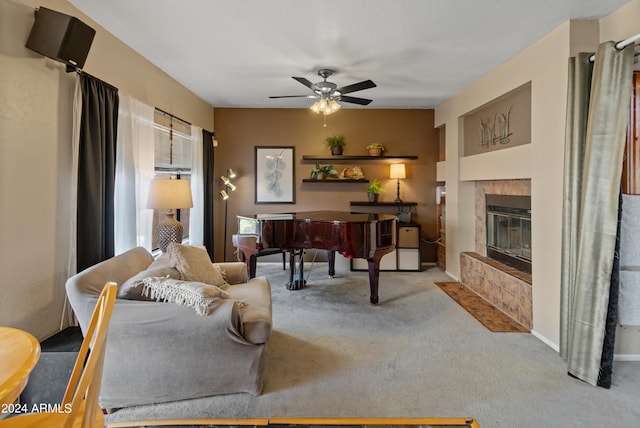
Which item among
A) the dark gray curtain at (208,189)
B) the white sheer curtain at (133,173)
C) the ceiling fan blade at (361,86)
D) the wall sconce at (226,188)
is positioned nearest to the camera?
the white sheer curtain at (133,173)

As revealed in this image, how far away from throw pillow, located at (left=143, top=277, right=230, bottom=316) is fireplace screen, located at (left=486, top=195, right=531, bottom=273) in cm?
311

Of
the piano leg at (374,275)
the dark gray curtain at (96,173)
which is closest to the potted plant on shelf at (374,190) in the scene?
the piano leg at (374,275)

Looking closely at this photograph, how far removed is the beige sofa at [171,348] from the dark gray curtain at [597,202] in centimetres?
209

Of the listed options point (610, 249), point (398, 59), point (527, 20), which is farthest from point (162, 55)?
point (610, 249)

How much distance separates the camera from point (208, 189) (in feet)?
17.2

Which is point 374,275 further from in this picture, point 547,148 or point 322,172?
point 322,172

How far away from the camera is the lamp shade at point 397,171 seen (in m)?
5.61

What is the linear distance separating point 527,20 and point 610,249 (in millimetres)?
1802

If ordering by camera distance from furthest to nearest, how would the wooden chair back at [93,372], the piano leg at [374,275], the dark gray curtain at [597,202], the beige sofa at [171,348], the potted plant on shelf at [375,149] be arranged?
the potted plant on shelf at [375,149], the piano leg at [374,275], the dark gray curtain at [597,202], the beige sofa at [171,348], the wooden chair back at [93,372]

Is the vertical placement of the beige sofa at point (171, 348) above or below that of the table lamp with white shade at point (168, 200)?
below

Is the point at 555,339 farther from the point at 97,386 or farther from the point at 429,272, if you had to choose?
the point at 97,386

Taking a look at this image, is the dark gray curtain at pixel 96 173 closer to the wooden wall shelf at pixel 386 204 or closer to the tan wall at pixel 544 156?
the tan wall at pixel 544 156

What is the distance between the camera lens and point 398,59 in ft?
11.7

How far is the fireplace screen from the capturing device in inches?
140
